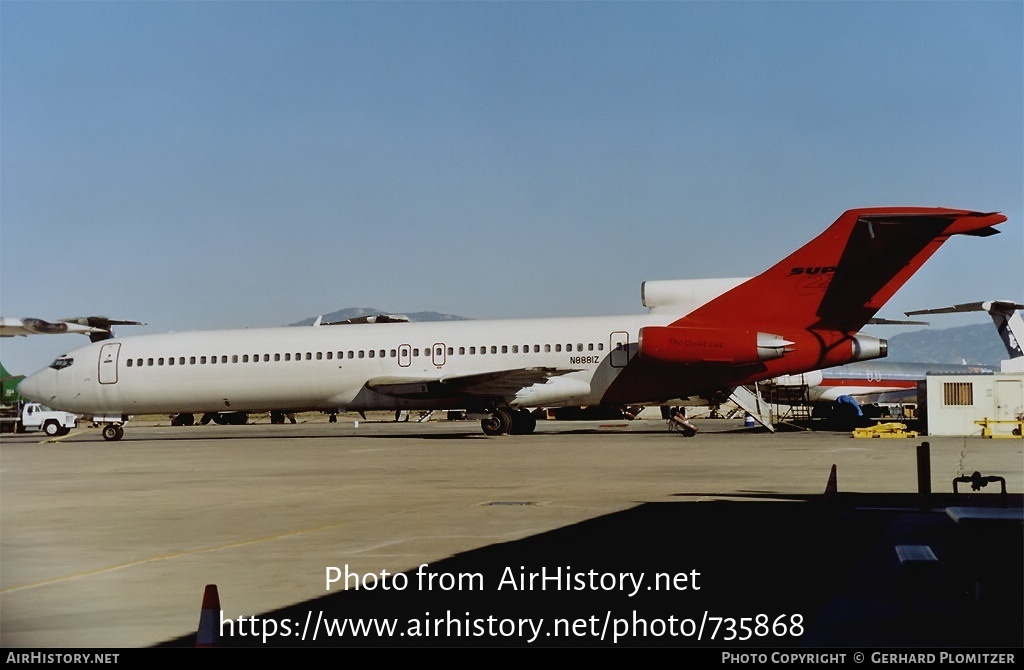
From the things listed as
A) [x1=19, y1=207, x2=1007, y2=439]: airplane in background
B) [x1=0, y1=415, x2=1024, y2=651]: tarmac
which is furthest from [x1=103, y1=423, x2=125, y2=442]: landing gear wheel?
[x1=0, y1=415, x2=1024, y2=651]: tarmac

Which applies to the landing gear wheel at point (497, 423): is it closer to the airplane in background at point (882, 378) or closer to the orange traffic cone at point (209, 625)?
the airplane in background at point (882, 378)

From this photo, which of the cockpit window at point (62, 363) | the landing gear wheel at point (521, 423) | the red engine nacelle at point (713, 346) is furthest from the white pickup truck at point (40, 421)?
the red engine nacelle at point (713, 346)

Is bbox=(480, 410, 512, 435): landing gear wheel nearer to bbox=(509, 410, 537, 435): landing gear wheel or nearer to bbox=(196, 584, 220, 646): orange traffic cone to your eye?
bbox=(509, 410, 537, 435): landing gear wheel

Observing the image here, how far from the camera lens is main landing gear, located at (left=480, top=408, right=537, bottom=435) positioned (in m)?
38.0

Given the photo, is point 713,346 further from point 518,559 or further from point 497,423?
point 518,559

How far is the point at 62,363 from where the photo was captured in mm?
40531

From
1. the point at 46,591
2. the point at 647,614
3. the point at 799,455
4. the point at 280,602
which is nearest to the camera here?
the point at 647,614

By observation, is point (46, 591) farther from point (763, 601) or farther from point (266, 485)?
point (266, 485)

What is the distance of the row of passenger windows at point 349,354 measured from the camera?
1467 inches

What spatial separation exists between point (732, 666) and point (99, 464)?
73.4ft

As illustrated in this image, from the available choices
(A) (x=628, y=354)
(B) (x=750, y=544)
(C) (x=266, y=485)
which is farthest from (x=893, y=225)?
(B) (x=750, y=544)

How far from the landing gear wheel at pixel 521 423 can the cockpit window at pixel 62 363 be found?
1591 cm

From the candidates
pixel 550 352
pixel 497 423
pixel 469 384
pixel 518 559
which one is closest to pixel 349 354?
pixel 469 384

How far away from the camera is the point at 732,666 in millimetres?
6012
